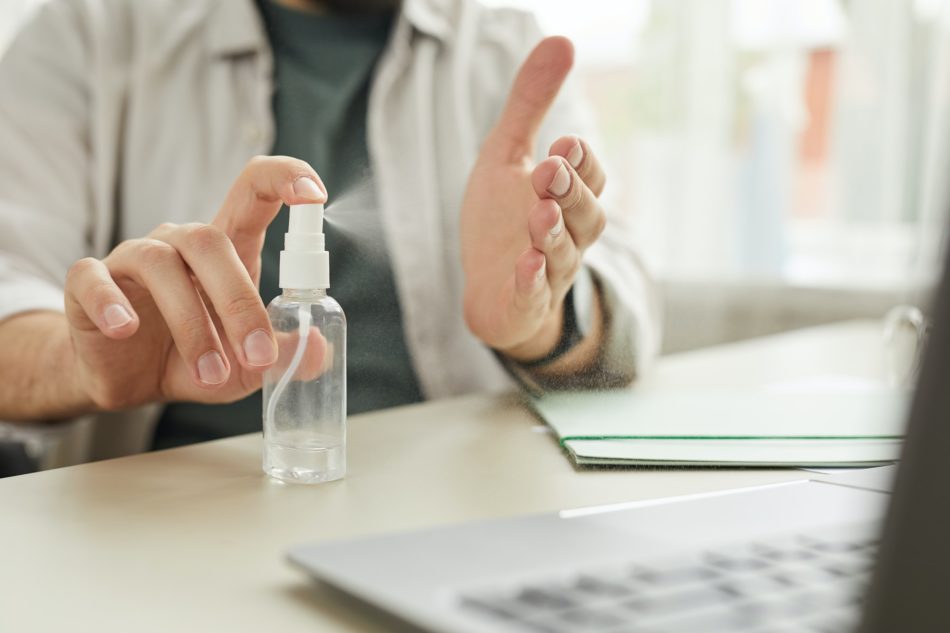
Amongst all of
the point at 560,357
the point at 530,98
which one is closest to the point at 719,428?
the point at 560,357

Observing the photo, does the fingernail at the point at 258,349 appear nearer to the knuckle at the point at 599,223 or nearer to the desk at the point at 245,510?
the desk at the point at 245,510

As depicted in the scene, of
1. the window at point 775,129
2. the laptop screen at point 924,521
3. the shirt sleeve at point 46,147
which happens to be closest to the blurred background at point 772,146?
the window at point 775,129

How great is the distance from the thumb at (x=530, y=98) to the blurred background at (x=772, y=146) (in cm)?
86

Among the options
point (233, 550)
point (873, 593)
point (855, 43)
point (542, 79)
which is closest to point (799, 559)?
point (873, 593)

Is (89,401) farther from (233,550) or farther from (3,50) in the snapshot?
(3,50)

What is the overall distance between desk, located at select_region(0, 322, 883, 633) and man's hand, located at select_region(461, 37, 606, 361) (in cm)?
7

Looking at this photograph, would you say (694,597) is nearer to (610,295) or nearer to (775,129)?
(610,295)

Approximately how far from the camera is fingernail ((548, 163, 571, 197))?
0.54 meters

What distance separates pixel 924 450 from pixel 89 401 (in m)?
0.59

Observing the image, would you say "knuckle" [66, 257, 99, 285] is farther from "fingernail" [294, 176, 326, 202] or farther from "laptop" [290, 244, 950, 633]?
"laptop" [290, 244, 950, 633]

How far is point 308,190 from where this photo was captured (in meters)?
0.49

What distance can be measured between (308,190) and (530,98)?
0.21 meters

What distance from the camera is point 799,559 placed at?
0.35 meters

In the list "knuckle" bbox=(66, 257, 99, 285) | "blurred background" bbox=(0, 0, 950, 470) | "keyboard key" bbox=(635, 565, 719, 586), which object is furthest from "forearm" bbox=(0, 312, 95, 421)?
"blurred background" bbox=(0, 0, 950, 470)
